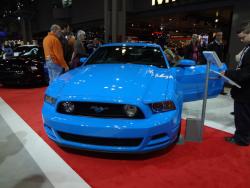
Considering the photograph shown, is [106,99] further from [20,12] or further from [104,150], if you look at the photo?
[20,12]

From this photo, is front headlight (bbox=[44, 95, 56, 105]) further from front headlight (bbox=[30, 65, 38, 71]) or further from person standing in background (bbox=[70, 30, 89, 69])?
front headlight (bbox=[30, 65, 38, 71])

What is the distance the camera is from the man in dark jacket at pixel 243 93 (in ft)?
10.4

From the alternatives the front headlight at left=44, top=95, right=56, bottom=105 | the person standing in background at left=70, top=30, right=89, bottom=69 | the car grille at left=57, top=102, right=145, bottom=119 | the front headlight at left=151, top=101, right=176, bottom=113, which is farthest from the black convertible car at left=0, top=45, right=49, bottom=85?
the front headlight at left=151, top=101, right=176, bottom=113

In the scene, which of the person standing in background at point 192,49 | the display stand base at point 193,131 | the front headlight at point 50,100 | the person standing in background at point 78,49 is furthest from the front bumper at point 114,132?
the person standing in background at point 192,49

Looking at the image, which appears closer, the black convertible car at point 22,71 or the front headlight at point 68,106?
the front headlight at point 68,106

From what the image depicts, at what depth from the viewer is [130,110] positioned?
268cm

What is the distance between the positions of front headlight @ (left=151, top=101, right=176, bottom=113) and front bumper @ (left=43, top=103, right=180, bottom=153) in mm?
50

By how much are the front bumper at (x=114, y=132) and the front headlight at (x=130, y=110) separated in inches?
3.7

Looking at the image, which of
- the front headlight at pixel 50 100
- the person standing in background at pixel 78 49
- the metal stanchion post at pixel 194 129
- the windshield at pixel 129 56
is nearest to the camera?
the front headlight at pixel 50 100

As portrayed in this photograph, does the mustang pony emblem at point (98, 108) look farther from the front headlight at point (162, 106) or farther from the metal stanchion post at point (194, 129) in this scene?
the metal stanchion post at point (194, 129)

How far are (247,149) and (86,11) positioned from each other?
801 inches

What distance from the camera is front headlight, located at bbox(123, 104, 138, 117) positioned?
8.76 feet

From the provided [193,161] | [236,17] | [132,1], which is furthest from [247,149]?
[132,1]

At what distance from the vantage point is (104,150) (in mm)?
2695
